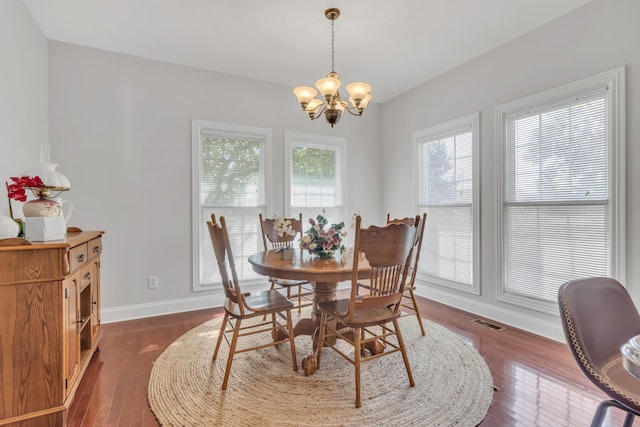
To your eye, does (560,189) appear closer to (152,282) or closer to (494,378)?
(494,378)

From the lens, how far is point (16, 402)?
1.59 metres

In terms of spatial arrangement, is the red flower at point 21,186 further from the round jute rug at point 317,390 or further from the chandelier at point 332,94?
the chandelier at point 332,94

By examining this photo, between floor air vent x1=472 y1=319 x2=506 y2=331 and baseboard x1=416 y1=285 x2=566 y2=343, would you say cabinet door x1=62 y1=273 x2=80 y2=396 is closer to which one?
floor air vent x1=472 y1=319 x2=506 y2=331

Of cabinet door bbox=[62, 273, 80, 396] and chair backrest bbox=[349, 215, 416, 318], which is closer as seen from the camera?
cabinet door bbox=[62, 273, 80, 396]

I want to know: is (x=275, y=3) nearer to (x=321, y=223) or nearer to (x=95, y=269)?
A: (x=321, y=223)

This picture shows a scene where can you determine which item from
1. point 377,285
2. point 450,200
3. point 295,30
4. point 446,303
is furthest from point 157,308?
point 450,200

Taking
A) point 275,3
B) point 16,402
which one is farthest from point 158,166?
point 16,402

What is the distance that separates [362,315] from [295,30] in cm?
258

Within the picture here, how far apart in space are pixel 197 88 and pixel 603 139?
3.99 m

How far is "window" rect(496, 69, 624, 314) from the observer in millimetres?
2512

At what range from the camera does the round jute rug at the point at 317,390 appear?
1.77 metres

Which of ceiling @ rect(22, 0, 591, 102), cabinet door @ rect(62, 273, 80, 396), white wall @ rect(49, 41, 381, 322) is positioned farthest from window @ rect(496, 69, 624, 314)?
cabinet door @ rect(62, 273, 80, 396)

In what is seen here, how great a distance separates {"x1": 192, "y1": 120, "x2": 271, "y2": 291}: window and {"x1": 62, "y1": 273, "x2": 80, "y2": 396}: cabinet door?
172 centimetres

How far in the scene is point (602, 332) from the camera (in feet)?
4.34
